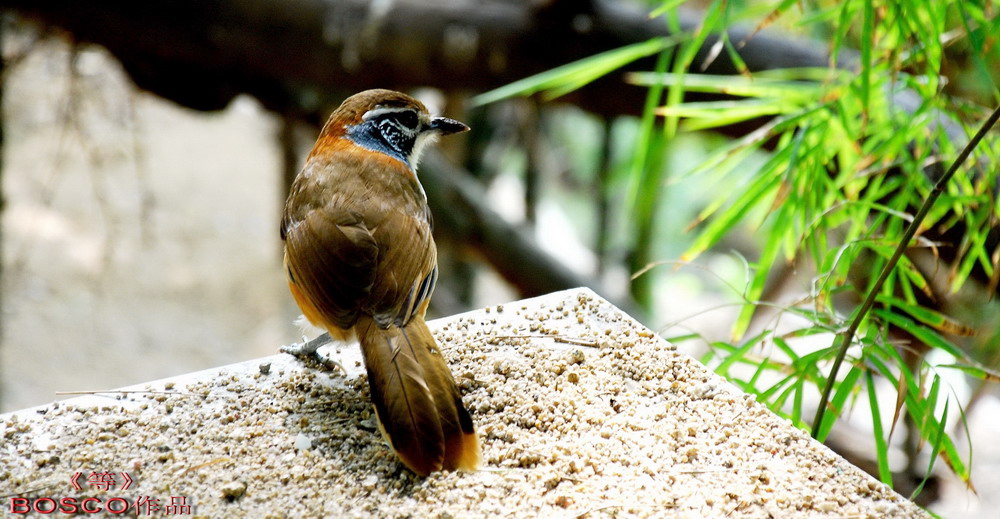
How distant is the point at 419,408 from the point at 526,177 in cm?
512

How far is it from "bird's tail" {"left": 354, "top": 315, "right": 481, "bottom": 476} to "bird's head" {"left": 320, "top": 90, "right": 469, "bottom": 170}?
92 centimetres

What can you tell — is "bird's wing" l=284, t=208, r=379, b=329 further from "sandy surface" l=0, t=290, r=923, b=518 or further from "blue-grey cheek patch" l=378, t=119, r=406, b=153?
"blue-grey cheek patch" l=378, t=119, r=406, b=153

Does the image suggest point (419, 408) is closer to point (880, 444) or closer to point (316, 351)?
point (316, 351)

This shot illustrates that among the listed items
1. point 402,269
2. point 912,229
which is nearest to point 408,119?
point 402,269

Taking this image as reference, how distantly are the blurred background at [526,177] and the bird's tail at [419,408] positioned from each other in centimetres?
60

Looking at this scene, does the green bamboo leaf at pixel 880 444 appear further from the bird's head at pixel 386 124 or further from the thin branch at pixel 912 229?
the bird's head at pixel 386 124

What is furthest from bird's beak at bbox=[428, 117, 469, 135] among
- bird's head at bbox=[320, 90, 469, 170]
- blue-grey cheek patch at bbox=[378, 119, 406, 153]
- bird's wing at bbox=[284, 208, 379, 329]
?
bird's wing at bbox=[284, 208, 379, 329]

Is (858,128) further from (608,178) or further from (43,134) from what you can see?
(43,134)

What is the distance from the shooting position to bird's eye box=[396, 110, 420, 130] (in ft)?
9.59

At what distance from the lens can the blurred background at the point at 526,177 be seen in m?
2.84

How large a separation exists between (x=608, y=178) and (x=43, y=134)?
5.81 m

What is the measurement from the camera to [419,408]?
6.65ft

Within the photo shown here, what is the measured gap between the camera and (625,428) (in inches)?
86.5

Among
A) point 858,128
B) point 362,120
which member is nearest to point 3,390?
point 362,120
